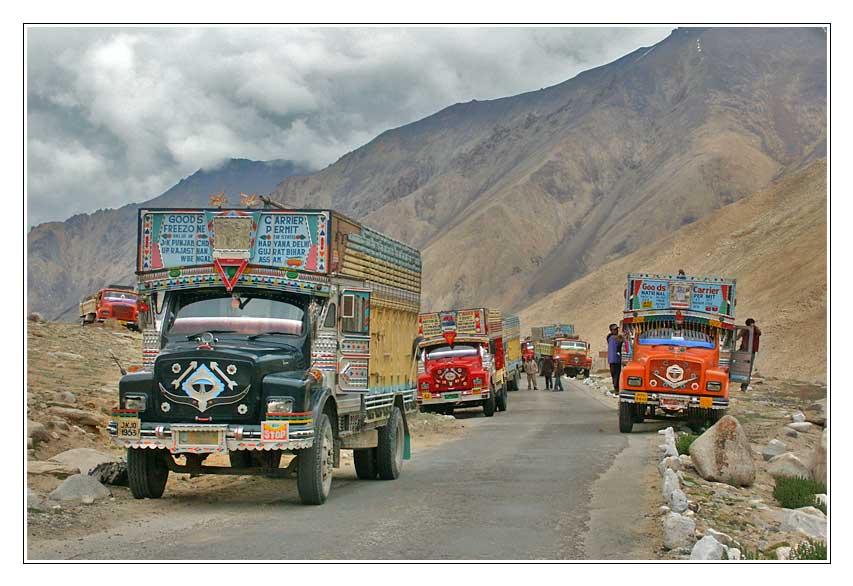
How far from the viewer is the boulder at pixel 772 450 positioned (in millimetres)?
19891

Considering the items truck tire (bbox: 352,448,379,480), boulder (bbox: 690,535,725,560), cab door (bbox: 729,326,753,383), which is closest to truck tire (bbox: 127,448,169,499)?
truck tire (bbox: 352,448,379,480)

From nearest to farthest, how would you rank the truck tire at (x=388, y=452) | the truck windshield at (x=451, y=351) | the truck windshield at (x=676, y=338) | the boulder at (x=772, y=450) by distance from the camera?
the truck tire at (x=388, y=452), the boulder at (x=772, y=450), the truck windshield at (x=676, y=338), the truck windshield at (x=451, y=351)

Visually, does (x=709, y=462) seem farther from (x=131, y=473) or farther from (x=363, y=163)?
(x=363, y=163)

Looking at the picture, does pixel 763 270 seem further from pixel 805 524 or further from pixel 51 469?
pixel 51 469

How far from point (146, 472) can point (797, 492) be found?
8.87 metres

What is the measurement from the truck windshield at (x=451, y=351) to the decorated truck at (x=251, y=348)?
17.8 metres

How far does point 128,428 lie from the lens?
39.5ft

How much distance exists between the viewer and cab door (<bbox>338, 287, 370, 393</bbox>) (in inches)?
535

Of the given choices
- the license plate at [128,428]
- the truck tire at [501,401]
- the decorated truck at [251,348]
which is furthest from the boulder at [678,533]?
the truck tire at [501,401]

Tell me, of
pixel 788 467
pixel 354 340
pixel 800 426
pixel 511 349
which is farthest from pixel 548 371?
pixel 354 340

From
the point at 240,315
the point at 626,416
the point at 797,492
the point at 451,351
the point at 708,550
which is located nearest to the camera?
the point at 708,550

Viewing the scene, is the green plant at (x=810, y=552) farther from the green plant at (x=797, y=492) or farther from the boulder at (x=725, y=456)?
the boulder at (x=725, y=456)

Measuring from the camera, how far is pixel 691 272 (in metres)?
91.3

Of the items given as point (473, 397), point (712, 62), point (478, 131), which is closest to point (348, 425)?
point (473, 397)
